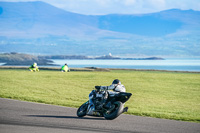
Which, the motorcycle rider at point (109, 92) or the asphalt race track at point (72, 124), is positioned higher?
the motorcycle rider at point (109, 92)

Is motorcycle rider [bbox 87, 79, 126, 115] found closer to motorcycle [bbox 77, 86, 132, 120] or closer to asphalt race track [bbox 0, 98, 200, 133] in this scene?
motorcycle [bbox 77, 86, 132, 120]

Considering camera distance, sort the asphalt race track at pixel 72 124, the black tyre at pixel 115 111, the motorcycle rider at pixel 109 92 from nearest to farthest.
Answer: the asphalt race track at pixel 72 124
the black tyre at pixel 115 111
the motorcycle rider at pixel 109 92

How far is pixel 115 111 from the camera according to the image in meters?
13.8

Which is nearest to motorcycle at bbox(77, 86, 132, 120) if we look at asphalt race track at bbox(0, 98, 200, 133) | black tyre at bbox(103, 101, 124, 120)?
black tyre at bbox(103, 101, 124, 120)

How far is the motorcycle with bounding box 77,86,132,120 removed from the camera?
45.1 ft

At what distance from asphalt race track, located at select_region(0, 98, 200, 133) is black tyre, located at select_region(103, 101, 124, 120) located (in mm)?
183

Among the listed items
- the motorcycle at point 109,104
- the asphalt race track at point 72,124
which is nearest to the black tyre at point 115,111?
the motorcycle at point 109,104

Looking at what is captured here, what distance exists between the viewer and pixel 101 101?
14.2 metres

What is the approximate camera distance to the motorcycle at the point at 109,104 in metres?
13.8

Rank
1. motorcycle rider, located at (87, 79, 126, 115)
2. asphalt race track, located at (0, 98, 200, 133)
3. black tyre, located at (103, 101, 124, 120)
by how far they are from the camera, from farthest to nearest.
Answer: motorcycle rider, located at (87, 79, 126, 115)
black tyre, located at (103, 101, 124, 120)
asphalt race track, located at (0, 98, 200, 133)

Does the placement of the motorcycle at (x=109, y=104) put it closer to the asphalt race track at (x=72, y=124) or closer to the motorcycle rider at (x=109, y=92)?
the motorcycle rider at (x=109, y=92)

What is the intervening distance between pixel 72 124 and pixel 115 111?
164cm

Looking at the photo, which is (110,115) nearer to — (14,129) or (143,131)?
(143,131)

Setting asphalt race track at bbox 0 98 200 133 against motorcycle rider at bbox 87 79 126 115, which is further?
motorcycle rider at bbox 87 79 126 115
